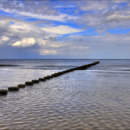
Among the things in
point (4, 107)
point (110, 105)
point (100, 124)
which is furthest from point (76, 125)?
point (4, 107)

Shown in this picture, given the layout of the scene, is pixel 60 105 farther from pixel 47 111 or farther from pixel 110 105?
pixel 110 105

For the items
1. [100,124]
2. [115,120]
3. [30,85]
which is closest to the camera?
[100,124]

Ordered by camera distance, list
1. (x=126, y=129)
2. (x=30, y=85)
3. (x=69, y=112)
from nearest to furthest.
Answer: (x=126, y=129)
(x=69, y=112)
(x=30, y=85)

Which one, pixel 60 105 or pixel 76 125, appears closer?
pixel 76 125

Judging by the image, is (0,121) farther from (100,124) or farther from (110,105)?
(110,105)

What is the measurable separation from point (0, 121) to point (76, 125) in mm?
3049

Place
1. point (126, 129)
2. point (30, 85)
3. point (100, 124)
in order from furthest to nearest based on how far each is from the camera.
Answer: point (30, 85), point (100, 124), point (126, 129)

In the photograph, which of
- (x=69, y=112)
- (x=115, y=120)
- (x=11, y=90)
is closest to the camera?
(x=115, y=120)

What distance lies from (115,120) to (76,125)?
1.79 m

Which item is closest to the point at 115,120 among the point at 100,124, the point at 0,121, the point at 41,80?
the point at 100,124

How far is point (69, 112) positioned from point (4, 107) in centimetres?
356

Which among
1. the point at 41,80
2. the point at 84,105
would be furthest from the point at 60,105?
the point at 41,80

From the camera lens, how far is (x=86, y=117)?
815cm

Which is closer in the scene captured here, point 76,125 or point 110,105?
point 76,125
